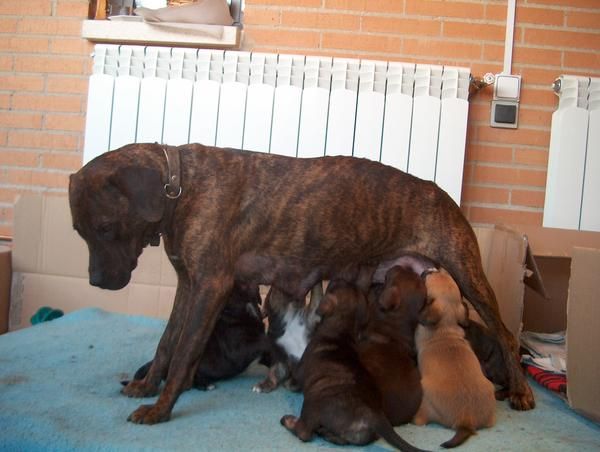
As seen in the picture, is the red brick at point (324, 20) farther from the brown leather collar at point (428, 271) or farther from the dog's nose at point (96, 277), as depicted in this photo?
the dog's nose at point (96, 277)

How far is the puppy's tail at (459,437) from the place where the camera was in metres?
1.79

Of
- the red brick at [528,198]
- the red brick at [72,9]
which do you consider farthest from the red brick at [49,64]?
the red brick at [528,198]

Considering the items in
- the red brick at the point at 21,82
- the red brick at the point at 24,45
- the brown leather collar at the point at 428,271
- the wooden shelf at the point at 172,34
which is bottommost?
the brown leather collar at the point at 428,271

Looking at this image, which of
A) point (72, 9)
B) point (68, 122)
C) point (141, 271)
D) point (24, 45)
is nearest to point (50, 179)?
point (68, 122)

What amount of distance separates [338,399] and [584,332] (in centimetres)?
89

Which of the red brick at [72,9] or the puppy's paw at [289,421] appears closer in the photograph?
the puppy's paw at [289,421]

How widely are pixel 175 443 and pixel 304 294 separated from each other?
2.97 ft

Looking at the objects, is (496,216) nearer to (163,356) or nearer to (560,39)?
(560,39)

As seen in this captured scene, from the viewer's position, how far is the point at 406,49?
12.0 ft

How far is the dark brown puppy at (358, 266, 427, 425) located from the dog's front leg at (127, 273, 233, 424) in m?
0.53

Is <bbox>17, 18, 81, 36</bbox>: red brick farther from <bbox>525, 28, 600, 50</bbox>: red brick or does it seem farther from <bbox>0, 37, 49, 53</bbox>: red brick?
<bbox>525, 28, 600, 50</bbox>: red brick

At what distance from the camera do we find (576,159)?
3.42m

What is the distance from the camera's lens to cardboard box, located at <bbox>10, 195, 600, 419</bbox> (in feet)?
9.51

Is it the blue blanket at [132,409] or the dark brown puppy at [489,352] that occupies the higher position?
the dark brown puppy at [489,352]
